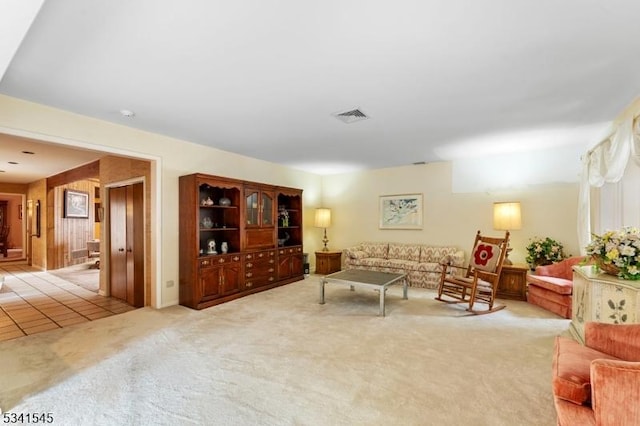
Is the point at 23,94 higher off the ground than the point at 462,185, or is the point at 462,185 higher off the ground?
Result: the point at 23,94

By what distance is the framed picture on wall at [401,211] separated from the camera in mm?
6096

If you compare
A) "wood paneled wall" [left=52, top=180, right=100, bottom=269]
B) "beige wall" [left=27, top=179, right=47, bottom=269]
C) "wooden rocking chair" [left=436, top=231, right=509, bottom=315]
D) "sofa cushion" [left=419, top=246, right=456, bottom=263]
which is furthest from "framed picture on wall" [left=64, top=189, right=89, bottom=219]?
"wooden rocking chair" [left=436, top=231, right=509, bottom=315]

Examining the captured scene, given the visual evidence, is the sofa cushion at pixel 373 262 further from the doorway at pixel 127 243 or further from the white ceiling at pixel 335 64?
the doorway at pixel 127 243

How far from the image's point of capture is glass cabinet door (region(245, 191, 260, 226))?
4.93 metres

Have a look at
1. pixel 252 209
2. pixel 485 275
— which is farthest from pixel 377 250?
pixel 252 209

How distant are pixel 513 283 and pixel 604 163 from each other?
2.07 metres

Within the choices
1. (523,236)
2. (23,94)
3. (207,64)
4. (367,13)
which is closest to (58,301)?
(23,94)

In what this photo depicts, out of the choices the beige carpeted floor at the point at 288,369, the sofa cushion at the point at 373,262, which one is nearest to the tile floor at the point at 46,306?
the beige carpeted floor at the point at 288,369

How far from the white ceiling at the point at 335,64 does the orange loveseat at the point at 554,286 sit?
1.96m

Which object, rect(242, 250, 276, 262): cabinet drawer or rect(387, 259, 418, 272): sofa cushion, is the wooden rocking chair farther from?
rect(242, 250, 276, 262): cabinet drawer

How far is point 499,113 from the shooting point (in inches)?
129

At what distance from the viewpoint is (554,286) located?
386 centimetres

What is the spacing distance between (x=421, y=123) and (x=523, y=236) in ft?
10.1

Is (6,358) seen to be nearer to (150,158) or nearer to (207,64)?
(150,158)
